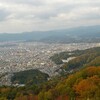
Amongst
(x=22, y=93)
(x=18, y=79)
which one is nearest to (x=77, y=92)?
(x=22, y=93)

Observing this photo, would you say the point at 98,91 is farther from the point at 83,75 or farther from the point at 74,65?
the point at 74,65

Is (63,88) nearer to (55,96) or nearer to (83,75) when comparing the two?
(55,96)

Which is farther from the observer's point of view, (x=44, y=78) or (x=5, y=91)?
(x=44, y=78)

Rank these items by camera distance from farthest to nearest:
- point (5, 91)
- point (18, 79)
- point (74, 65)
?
1. point (74, 65)
2. point (18, 79)
3. point (5, 91)

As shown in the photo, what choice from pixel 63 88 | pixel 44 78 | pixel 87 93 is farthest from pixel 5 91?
pixel 44 78

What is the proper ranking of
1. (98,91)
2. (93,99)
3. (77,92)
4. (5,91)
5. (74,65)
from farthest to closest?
(74,65) → (5,91) → (77,92) → (98,91) → (93,99)

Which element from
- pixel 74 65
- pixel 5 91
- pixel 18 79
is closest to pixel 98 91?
pixel 5 91

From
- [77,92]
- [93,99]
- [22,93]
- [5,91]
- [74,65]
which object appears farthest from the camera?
[74,65]

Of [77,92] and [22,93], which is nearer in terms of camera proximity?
[77,92]

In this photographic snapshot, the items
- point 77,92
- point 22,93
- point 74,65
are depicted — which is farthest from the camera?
point 74,65
